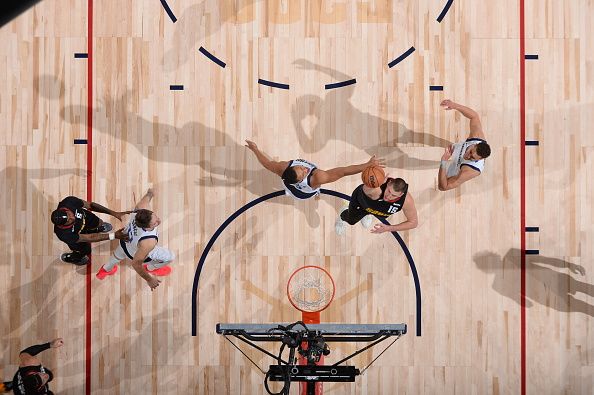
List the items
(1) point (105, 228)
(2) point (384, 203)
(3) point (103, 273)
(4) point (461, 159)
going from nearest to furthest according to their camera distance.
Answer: (2) point (384, 203) < (4) point (461, 159) < (1) point (105, 228) < (3) point (103, 273)

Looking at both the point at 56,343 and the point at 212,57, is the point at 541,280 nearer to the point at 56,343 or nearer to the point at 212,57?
the point at 212,57

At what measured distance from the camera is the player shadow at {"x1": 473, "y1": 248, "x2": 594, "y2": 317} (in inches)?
344

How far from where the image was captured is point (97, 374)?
343 inches

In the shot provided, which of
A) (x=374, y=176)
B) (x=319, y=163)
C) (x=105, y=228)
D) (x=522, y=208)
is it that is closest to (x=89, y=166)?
(x=105, y=228)

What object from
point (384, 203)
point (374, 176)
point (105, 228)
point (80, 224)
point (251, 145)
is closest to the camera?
point (374, 176)

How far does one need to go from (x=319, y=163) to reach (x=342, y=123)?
0.66 metres

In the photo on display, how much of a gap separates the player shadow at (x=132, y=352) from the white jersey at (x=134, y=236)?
125 centimetres

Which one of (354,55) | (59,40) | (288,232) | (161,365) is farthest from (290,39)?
(161,365)

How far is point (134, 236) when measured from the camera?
7.83m

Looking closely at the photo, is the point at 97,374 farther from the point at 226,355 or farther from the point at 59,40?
the point at 59,40

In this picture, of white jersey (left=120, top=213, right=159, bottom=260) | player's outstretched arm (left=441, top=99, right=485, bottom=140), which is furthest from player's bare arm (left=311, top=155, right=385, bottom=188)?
white jersey (left=120, top=213, right=159, bottom=260)

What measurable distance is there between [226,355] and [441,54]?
5.27 metres

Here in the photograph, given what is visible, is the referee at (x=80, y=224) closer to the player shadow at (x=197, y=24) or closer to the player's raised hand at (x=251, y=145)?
the player's raised hand at (x=251, y=145)

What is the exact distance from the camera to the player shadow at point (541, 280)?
8.74 meters
